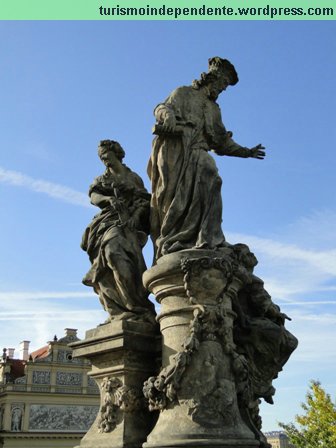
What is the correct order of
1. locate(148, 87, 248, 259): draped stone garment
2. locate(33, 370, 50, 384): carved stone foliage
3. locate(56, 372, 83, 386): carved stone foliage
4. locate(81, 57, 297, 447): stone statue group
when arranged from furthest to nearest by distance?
locate(56, 372, 83, 386): carved stone foliage, locate(33, 370, 50, 384): carved stone foliage, locate(148, 87, 248, 259): draped stone garment, locate(81, 57, 297, 447): stone statue group

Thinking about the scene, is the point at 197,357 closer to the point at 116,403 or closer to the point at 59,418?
the point at 116,403

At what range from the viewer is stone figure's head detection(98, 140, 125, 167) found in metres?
6.96

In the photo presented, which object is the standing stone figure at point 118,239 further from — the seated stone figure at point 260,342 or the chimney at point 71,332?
the chimney at point 71,332

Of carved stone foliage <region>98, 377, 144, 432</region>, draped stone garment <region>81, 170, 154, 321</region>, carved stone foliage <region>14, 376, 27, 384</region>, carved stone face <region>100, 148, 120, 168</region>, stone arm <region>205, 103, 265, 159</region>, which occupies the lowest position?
carved stone foliage <region>98, 377, 144, 432</region>

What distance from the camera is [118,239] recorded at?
6297 millimetres

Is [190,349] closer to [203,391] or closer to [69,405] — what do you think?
[203,391]

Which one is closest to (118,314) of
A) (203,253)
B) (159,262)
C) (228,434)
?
(159,262)

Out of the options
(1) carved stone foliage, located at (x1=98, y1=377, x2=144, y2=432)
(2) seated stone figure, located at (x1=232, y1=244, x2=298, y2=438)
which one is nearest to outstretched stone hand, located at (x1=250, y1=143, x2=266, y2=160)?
(2) seated stone figure, located at (x1=232, y1=244, x2=298, y2=438)

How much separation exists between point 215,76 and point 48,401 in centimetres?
3710

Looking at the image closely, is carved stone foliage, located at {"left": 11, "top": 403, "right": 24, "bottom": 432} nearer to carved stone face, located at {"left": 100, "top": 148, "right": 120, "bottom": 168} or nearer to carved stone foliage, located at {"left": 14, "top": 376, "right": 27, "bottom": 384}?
carved stone foliage, located at {"left": 14, "top": 376, "right": 27, "bottom": 384}

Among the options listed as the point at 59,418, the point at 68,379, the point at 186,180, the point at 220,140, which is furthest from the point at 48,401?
the point at 186,180

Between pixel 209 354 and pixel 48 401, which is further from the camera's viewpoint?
pixel 48 401

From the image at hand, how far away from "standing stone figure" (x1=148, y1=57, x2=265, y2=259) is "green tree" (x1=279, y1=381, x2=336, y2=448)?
64.6 feet

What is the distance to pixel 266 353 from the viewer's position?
235 inches
